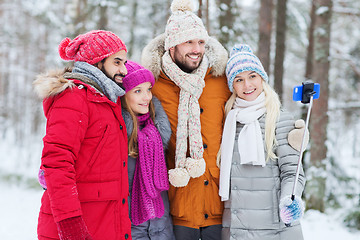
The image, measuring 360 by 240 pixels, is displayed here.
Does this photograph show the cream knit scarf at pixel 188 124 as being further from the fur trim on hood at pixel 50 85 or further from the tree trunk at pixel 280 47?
the tree trunk at pixel 280 47

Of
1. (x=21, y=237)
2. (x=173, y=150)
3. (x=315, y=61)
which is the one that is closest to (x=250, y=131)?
(x=173, y=150)

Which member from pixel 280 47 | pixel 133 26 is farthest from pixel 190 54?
pixel 133 26

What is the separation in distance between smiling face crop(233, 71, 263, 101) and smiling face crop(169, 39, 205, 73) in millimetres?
485

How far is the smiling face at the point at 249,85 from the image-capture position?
10.2 ft

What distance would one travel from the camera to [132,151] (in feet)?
9.66

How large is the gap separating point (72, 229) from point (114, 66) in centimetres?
131

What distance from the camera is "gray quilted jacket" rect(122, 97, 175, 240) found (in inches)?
117

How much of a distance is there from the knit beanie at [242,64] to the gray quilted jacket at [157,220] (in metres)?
0.76

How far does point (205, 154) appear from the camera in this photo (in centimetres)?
327

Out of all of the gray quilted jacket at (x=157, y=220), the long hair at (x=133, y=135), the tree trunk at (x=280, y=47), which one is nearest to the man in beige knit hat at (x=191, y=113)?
the gray quilted jacket at (x=157, y=220)

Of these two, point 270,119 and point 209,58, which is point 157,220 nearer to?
point 270,119

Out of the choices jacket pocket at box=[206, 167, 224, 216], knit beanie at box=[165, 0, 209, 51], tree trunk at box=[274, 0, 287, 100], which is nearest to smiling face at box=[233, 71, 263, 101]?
knit beanie at box=[165, 0, 209, 51]

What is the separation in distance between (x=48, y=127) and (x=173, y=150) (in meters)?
1.42

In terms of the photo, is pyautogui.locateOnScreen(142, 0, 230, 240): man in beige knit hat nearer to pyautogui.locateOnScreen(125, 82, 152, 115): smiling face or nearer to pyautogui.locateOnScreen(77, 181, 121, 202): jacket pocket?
pyautogui.locateOnScreen(125, 82, 152, 115): smiling face
